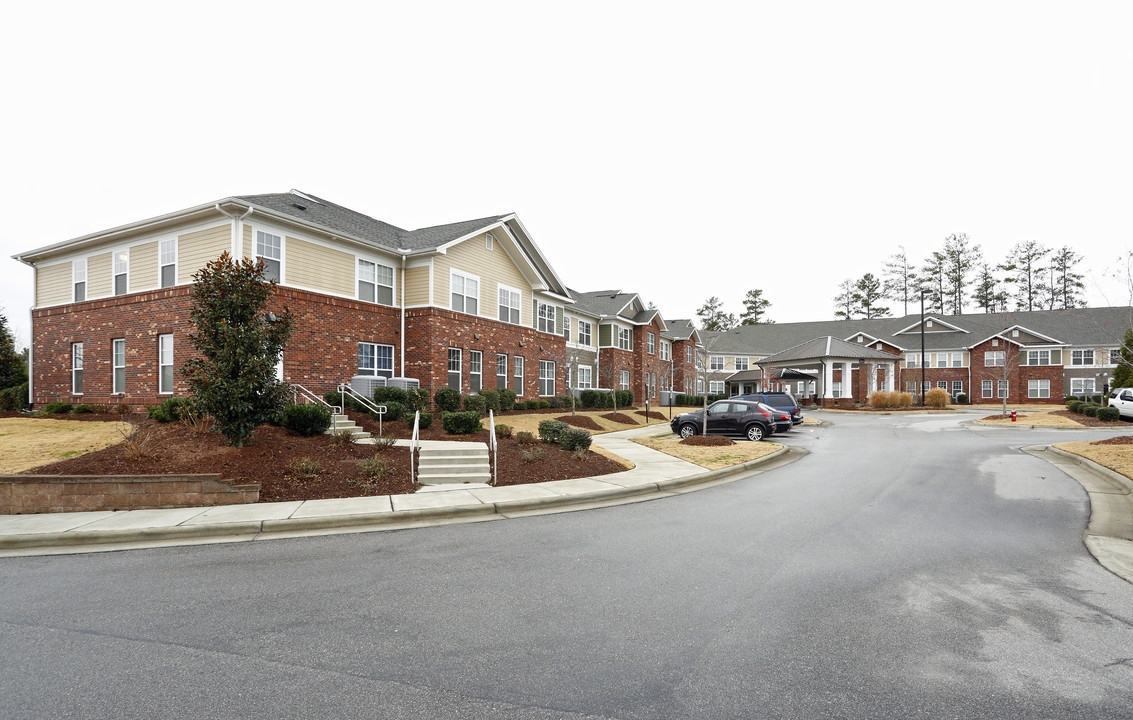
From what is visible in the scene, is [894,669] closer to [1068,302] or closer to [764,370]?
[764,370]

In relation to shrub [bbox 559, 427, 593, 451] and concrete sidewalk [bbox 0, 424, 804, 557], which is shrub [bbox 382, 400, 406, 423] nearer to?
shrub [bbox 559, 427, 593, 451]

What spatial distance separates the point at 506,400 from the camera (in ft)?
78.1

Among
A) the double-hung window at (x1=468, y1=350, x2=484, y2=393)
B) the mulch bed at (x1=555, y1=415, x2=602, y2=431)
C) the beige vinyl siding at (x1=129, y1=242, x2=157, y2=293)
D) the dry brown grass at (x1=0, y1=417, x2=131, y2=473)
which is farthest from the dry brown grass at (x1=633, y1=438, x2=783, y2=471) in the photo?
the beige vinyl siding at (x1=129, y1=242, x2=157, y2=293)

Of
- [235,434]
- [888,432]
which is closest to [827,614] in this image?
[235,434]

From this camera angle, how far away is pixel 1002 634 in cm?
431

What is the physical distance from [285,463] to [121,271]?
47.9ft

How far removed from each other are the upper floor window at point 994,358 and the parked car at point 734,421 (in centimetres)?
4294

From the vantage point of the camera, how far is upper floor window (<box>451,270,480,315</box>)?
23297 mm

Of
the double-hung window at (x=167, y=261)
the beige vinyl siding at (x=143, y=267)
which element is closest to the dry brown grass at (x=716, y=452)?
the double-hung window at (x=167, y=261)

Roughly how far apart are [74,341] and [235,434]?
50.0 ft

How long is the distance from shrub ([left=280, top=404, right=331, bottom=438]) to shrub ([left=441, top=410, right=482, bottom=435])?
3480 mm

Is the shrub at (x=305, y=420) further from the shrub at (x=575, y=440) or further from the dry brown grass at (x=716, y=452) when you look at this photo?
the dry brown grass at (x=716, y=452)

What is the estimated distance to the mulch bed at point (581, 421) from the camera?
936 inches

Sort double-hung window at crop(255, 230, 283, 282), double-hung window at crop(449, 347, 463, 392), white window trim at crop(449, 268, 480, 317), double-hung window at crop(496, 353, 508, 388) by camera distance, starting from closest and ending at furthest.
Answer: double-hung window at crop(255, 230, 283, 282)
double-hung window at crop(449, 347, 463, 392)
white window trim at crop(449, 268, 480, 317)
double-hung window at crop(496, 353, 508, 388)
